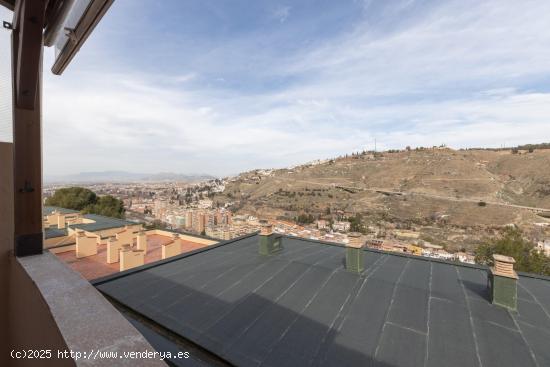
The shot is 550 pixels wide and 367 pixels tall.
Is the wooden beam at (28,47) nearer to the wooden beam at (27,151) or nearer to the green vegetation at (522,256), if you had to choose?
the wooden beam at (27,151)

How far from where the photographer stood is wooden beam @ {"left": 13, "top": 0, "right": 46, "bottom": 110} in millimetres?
1496

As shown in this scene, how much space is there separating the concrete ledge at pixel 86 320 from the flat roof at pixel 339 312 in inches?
71.0

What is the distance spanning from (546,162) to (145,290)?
55597 mm

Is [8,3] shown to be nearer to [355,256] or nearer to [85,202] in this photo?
[355,256]

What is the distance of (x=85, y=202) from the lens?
2070 cm

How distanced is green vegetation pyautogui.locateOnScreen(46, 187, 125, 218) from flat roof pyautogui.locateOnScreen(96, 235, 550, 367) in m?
19.1

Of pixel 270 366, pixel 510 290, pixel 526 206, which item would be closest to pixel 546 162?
pixel 526 206

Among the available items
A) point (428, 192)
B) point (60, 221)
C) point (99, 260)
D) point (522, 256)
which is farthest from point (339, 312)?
point (428, 192)

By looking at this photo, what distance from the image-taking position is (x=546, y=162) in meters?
38.2

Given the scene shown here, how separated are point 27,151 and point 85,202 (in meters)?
23.5

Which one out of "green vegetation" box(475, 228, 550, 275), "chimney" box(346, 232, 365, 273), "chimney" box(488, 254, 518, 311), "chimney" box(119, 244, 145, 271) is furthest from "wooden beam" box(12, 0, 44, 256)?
"green vegetation" box(475, 228, 550, 275)

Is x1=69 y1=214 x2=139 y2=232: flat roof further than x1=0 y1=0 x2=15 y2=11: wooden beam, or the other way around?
x1=69 y1=214 x2=139 y2=232: flat roof

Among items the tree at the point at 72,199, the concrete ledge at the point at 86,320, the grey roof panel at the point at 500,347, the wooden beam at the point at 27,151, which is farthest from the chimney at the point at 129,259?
the tree at the point at 72,199

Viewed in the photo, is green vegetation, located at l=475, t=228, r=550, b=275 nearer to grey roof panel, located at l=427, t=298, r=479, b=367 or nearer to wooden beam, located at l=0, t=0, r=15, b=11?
grey roof panel, located at l=427, t=298, r=479, b=367
